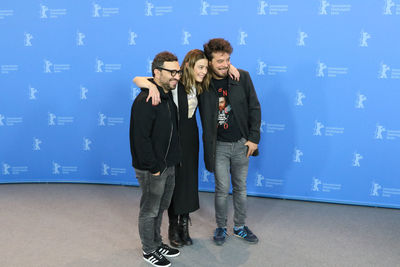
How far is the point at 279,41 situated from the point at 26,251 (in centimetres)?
275

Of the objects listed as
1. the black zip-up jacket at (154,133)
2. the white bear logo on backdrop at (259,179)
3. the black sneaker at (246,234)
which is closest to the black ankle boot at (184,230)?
the black sneaker at (246,234)

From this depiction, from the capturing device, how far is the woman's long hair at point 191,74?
2.28 meters

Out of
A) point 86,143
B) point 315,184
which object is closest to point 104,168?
point 86,143

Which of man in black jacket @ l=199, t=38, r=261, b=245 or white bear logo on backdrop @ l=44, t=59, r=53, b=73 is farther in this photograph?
white bear logo on backdrop @ l=44, t=59, r=53, b=73

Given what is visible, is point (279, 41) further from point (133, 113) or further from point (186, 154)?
point (133, 113)

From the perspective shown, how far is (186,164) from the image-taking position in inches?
98.7

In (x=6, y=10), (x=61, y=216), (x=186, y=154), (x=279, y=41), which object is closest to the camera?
(x=186, y=154)

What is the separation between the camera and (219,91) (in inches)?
98.2

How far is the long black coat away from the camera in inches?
93.1

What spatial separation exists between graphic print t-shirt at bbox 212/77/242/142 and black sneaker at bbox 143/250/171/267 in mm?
907

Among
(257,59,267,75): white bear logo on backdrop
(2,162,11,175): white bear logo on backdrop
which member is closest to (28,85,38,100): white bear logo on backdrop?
(2,162,11,175): white bear logo on backdrop

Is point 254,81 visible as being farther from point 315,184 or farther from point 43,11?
point 43,11

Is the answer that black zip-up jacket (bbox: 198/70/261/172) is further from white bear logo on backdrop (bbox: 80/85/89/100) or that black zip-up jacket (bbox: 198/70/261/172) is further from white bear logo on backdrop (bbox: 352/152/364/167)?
white bear logo on backdrop (bbox: 80/85/89/100)

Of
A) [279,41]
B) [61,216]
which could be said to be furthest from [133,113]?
[279,41]
